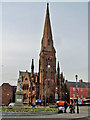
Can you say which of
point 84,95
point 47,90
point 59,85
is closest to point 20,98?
point 47,90

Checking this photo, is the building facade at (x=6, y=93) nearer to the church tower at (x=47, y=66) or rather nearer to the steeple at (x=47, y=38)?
the church tower at (x=47, y=66)

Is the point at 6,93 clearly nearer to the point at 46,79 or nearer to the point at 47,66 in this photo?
the point at 46,79

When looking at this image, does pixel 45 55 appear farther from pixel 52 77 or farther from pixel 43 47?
pixel 52 77

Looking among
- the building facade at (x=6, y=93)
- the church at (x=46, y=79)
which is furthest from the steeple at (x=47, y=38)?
the building facade at (x=6, y=93)

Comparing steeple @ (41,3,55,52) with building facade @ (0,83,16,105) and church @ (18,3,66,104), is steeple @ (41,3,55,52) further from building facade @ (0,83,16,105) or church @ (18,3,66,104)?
building facade @ (0,83,16,105)

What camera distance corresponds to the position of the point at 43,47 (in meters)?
69.6

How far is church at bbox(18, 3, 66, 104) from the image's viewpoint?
65062 millimetres

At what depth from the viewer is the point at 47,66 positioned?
6800 cm

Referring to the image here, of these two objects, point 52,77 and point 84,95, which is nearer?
point 52,77

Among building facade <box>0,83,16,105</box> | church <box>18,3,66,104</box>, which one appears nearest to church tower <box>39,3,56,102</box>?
church <box>18,3,66,104</box>

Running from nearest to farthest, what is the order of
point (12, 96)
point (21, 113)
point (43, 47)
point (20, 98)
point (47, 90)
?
1. point (21, 113)
2. point (20, 98)
3. point (47, 90)
4. point (43, 47)
5. point (12, 96)

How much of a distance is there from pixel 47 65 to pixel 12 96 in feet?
76.5

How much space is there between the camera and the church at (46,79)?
213 ft

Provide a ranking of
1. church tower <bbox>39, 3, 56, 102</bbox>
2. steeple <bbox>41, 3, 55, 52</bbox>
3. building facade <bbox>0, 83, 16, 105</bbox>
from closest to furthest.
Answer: church tower <bbox>39, 3, 56, 102</bbox>, steeple <bbox>41, 3, 55, 52</bbox>, building facade <bbox>0, 83, 16, 105</bbox>
